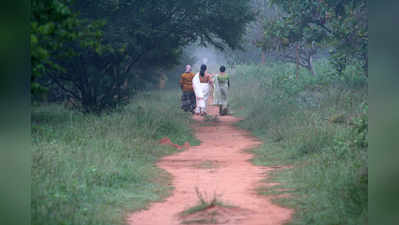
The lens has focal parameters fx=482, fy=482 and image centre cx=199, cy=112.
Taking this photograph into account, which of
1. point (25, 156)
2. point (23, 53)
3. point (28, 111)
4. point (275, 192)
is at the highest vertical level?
point (23, 53)

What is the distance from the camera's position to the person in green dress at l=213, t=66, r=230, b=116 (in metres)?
17.1

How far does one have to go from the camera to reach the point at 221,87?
17.2 metres

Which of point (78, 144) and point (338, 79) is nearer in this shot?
point (78, 144)

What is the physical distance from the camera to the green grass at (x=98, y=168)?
5.53 m

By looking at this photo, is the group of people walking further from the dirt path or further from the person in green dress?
the dirt path

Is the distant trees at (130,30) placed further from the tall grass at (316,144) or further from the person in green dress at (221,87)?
the tall grass at (316,144)

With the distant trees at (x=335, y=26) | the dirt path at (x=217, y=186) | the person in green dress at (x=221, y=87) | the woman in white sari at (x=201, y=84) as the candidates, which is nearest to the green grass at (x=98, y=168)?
the dirt path at (x=217, y=186)

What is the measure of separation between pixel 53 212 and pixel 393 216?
359 cm

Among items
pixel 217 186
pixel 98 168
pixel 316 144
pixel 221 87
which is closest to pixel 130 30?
pixel 221 87

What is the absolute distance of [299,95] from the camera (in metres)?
17.4

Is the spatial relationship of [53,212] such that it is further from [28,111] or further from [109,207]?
[28,111]

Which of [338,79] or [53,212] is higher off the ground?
[338,79]

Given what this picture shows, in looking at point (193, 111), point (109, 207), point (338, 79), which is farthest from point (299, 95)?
point (109, 207)

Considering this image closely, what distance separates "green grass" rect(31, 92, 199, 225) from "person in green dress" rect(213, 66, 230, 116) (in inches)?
177
